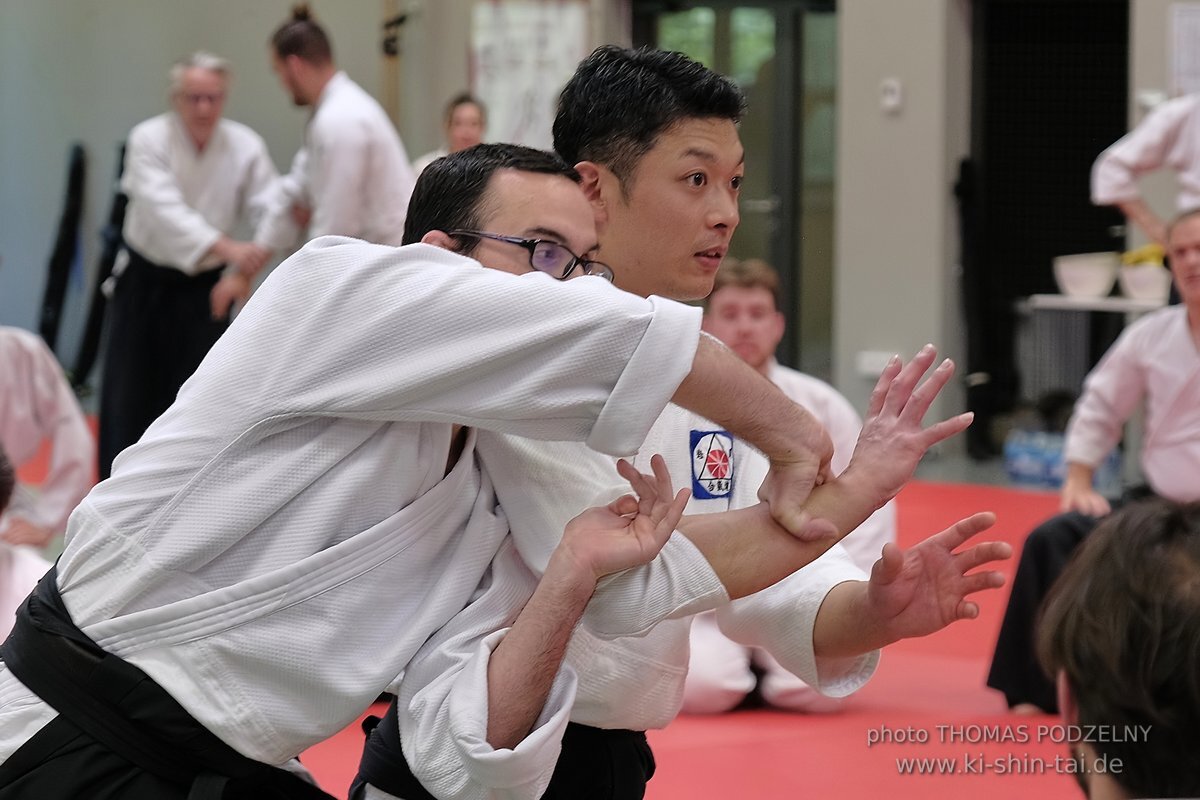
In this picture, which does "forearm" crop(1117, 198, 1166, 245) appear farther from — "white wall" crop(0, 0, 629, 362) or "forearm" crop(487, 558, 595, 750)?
"forearm" crop(487, 558, 595, 750)

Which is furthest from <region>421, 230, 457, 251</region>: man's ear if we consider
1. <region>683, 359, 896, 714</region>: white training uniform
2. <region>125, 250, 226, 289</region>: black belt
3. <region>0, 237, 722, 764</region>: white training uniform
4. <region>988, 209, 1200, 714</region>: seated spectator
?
<region>125, 250, 226, 289</region>: black belt

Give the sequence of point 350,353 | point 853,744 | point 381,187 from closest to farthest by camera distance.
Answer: point 350,353, point 853,744, point 381,187

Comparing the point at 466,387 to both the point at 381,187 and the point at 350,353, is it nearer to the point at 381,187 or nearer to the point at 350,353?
the point at 350,353

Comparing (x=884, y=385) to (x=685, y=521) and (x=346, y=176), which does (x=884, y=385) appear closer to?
(x=685, y=521)

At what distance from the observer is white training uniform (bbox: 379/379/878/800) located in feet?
4.97

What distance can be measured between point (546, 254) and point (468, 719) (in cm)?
47

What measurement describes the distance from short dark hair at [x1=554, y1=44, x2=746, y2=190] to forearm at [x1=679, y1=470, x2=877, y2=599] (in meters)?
0.53

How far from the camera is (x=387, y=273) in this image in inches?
57.6

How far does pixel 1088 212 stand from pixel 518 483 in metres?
7.48

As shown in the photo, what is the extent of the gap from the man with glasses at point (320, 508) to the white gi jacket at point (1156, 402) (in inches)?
132

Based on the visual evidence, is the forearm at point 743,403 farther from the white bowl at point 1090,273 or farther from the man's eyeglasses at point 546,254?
the white bowl at point 1090,273

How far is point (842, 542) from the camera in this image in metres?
4.16

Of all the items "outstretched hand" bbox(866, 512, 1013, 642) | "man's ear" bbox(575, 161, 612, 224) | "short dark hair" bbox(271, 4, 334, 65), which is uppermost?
"short dark hair" bbox(271, 4, 334, 65)

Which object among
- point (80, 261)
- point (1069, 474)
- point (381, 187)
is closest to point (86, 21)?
point (80, 261)
